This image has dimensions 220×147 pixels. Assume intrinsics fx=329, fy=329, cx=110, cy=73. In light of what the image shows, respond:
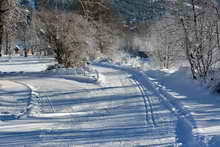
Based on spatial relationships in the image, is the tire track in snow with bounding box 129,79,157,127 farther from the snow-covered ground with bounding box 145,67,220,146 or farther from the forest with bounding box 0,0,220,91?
the forest with bounding box 0,0,220,91

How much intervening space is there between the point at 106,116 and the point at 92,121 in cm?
73

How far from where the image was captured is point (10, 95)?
12484 millimetres

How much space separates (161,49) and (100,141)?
26438mm

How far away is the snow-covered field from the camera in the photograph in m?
6.84

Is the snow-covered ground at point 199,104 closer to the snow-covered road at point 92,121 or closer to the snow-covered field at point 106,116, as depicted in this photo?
the snow-covered field at point 106,116

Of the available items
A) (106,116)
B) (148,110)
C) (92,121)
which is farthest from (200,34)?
(92,121)

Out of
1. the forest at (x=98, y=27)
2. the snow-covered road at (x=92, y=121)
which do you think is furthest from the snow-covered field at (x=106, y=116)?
the forest at (x=98, y=27)

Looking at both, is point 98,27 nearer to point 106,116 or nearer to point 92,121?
point 106,116

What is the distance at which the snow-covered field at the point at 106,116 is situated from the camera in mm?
6844

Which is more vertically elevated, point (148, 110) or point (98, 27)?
point (98, 27)

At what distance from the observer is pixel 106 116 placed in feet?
30.3

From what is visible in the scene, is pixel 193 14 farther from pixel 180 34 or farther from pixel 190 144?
pixel 190 144

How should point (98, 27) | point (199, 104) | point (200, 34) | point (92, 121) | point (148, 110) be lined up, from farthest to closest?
point (98, 27) → point (200, 34) → point (199, 104) → point (148, 110) → point (92, 121)

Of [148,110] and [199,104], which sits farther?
[199,104]
